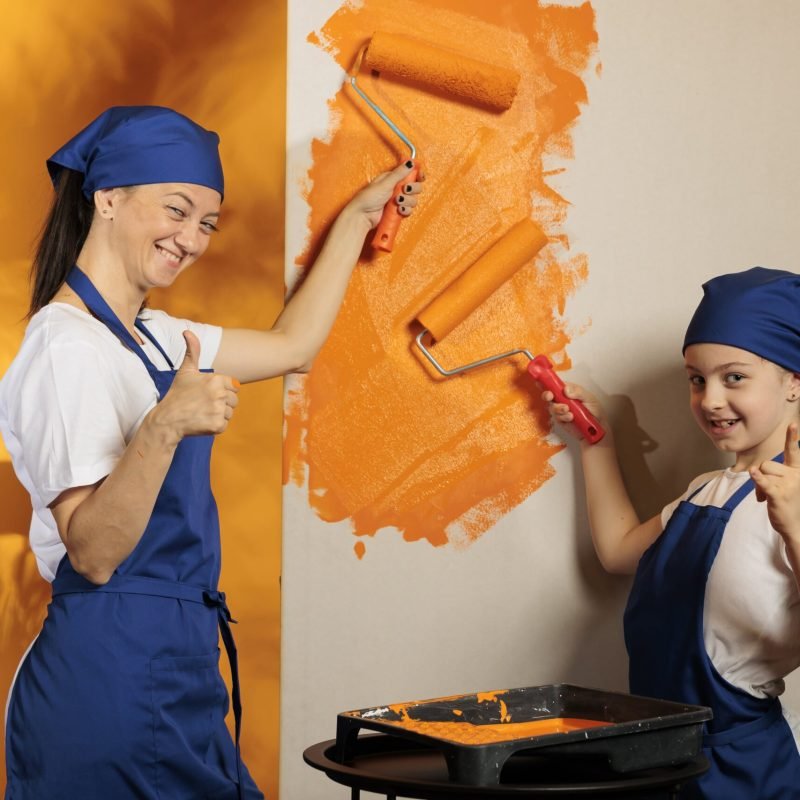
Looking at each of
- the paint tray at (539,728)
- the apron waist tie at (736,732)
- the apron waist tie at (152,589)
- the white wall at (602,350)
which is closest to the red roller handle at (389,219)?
the white wall at (602,350)

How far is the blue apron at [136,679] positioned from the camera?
4.39 feet

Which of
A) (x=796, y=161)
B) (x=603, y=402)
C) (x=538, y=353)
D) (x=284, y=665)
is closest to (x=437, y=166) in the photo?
(x=538, y=353)

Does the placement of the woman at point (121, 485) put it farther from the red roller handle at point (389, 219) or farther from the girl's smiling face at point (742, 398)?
the girl's smiling face at point (742, 398)

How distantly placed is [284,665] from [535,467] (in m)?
0.50

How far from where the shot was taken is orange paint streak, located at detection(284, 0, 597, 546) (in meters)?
1.75

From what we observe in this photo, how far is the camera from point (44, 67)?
1935 millimetres

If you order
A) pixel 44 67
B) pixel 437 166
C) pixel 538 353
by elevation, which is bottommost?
Result: pixel 538 353

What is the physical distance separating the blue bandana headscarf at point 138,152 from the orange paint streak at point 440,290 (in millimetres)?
267

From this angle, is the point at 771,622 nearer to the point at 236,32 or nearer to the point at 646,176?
the point at 646,176

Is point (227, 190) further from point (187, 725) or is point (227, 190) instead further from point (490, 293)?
point (187, 725)

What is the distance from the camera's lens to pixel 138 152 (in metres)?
1.47

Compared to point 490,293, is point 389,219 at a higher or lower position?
higher

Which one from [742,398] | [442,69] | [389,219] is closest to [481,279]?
[389,219]

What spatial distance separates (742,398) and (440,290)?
0.49 metres
